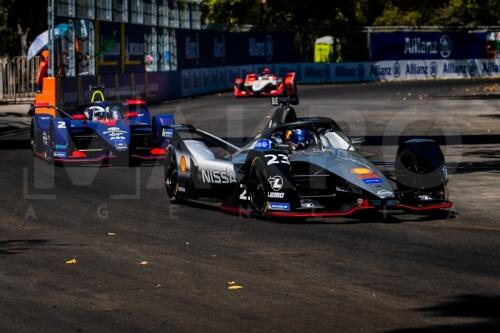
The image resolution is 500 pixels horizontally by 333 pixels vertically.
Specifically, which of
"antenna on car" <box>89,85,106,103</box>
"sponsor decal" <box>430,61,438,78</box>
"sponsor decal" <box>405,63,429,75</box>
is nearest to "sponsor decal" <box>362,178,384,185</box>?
"antenna on car" <box>89,85,106,103</box>

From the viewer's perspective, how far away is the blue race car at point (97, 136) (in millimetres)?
19406

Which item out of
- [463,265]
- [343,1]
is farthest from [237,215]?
[343,1]

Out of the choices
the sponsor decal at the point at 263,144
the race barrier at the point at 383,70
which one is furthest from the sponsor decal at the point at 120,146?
the race barrier at the point at 383,70

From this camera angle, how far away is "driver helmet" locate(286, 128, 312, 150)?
1373 centimetres

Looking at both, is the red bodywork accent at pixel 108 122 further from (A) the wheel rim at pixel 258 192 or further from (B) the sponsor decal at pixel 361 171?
(B) the sponsor decal at pixel 361 171

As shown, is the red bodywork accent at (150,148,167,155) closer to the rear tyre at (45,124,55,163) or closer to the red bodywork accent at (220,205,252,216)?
the rear tyre at (45,124,55,163)

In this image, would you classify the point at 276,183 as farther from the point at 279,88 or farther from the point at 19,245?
the point at 279,88

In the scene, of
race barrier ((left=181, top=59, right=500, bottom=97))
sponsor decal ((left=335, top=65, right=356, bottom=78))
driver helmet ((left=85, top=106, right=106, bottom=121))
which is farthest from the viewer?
sponsor decal ((left=335, top=65, right=356, bottom=78))

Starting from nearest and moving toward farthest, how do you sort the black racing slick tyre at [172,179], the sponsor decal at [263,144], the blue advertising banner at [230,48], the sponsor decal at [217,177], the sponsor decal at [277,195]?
the sponsor decal at [277,195] → the sponsor decal at [217,177] → the sponsor decal at [263,144] → the black racing slick tyre at [172,179] → the blue advertising banner at [230,48]

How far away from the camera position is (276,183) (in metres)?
12.6

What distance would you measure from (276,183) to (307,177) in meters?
0.55

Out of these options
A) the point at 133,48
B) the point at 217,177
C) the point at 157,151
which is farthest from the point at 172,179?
the point at 133,48

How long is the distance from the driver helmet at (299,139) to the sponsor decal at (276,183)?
1190 millimetres

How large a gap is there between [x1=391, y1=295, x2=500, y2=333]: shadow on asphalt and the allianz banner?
49.4m
